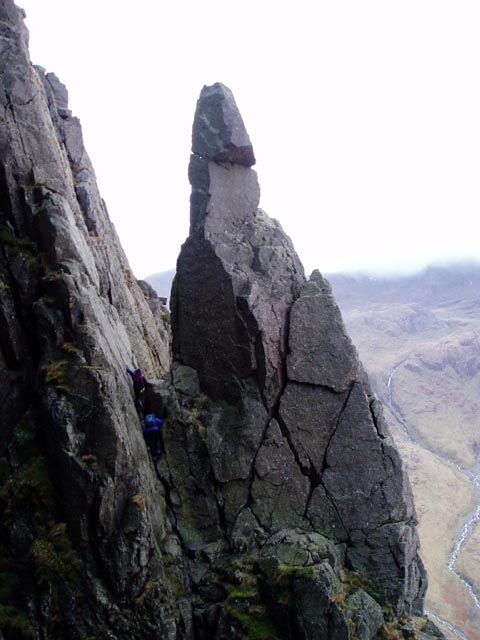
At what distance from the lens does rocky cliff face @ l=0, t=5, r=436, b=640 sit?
18719 millimetres

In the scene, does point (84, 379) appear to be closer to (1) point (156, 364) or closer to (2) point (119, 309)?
(2) point (119, 309)

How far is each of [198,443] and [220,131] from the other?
623 inches

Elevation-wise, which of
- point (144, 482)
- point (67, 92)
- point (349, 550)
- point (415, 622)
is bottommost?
point (415, 622)

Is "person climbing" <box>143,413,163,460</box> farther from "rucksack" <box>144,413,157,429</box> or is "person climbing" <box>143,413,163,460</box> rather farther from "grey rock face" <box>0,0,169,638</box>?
"grey rock face" <box>0,0,169,638</box>

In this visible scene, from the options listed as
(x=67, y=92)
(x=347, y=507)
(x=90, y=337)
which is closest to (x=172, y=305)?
(x=90, y=337)

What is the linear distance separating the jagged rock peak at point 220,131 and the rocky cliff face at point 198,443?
11cm

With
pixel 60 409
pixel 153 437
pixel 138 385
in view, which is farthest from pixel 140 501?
pixel 138 385

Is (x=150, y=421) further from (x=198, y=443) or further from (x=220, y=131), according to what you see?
(x=220, y=131)

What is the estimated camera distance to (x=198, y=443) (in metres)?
22.8

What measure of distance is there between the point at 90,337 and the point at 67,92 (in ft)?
84.7

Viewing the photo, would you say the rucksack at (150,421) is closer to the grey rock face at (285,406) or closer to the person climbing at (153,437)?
the person climbing at (153,437)

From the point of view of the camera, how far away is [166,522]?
70.7 feet

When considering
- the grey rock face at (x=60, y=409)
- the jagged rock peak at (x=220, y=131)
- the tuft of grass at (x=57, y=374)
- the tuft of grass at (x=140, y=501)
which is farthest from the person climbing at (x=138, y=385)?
the jagged rock peak at (x=220, y=131)

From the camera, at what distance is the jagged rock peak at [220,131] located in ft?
87.0
